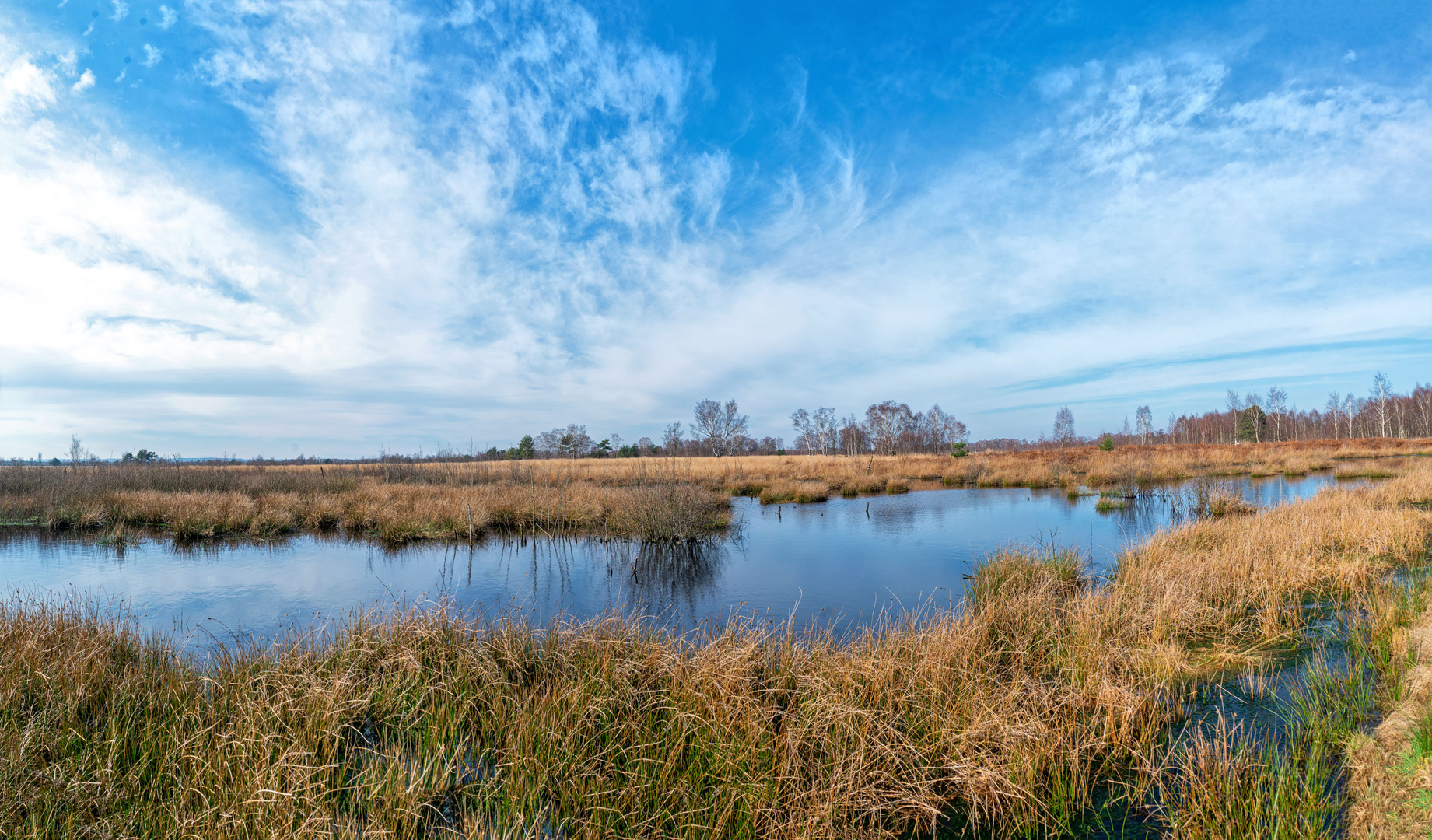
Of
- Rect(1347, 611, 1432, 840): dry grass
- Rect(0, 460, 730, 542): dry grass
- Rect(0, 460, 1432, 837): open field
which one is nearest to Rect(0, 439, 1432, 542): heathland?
Rect(0, 460, 730, 542): dry grass

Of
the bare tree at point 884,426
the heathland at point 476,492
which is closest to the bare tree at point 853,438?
the bare tree at point 884,426

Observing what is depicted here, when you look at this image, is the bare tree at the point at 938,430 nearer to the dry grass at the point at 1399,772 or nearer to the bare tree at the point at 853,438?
the bare tree at the point at 853,438

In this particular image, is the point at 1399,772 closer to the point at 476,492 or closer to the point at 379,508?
the point at 379,508

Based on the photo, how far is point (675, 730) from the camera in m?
4.43

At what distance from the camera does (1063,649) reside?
5949 millimetres

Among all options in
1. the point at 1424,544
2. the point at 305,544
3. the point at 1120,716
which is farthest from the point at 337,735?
the point at 1424,544

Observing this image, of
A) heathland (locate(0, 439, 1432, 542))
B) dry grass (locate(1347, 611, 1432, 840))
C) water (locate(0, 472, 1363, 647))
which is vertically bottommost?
water (locate(0, 472, 1363, 647))

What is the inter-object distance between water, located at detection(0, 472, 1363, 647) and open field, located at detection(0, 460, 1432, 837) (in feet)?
4.69

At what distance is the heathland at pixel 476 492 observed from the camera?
16.3 meters

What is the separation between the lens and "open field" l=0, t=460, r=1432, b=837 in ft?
11.4

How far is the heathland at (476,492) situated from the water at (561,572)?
1.03 meters

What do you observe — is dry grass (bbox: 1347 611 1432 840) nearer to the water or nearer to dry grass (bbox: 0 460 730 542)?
the water

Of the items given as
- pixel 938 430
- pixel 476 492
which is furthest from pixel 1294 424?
pixel 476 492

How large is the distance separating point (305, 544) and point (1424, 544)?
24540 millimetres
